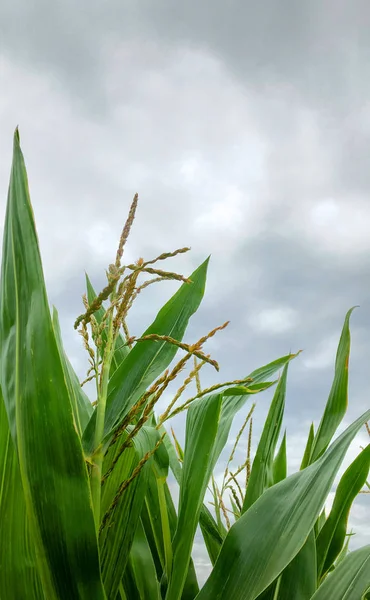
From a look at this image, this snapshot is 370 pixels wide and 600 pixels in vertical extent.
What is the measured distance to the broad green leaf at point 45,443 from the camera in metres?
0.62

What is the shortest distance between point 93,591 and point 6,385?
26 cm

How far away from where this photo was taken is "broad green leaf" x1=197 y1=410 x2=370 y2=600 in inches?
28.9

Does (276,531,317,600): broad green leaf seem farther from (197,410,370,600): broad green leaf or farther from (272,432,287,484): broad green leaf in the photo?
(272,432,287,484): broad green leaf

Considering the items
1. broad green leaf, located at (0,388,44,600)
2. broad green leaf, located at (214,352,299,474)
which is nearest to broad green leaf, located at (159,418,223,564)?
broad green leaf, located at (214,352,299,474)

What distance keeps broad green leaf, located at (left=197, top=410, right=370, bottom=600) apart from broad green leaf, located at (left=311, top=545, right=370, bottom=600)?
18cm

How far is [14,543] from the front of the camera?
718 millimetres

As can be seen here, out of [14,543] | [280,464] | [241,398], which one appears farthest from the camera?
[280,464]

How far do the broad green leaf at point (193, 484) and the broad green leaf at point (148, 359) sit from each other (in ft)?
A: 0.31

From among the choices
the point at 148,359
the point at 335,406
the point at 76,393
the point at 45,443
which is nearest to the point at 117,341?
the point at 76,393

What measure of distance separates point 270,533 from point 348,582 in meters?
0.20

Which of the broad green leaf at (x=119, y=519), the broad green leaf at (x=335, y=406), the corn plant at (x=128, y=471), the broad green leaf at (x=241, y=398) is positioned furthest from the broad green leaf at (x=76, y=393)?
the broad green leaf at (x=335, y=406)

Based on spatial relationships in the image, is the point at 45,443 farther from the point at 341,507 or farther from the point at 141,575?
the point at 341,507

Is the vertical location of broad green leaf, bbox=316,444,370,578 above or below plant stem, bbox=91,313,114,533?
below

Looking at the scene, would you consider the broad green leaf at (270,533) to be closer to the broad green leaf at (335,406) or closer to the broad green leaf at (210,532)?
the broad green leaf at (335,406)
